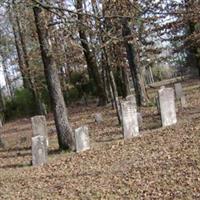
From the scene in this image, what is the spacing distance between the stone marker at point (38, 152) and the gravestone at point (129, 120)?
275cm

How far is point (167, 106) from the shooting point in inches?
641

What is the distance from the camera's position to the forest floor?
946 centimetres

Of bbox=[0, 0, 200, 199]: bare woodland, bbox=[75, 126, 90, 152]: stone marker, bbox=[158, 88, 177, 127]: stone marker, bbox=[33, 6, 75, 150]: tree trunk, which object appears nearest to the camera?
bbox=[0, 0, 200, 199]: bare woodland

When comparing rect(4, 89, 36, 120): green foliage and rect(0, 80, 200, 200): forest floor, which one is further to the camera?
rect(4, 89, 36, 120): green foliage

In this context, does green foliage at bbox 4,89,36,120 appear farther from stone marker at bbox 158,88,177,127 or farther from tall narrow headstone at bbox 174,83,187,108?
stone marker at bbox 158,88,177,127

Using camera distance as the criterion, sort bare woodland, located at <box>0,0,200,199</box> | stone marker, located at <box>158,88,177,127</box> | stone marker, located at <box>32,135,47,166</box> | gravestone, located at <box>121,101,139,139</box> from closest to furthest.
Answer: bare woodland, located at <box>0,0,200,199</box>
stone marker, located at <box>32,135,47,166</box>
gravestone, located at <box>121,101,139,139</box>
stone marker, located at <box>158,88,177,127</box>

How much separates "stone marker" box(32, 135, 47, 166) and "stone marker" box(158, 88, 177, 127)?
4.20m

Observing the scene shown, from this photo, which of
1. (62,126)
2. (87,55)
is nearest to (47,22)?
(62,126)

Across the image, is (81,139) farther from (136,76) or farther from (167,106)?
(136,76)

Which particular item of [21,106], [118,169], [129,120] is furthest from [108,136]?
[21,106]

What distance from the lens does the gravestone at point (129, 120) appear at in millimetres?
15547

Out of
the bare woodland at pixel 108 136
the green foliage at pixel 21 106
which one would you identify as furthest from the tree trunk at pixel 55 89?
the green foliage at pixel 21 106

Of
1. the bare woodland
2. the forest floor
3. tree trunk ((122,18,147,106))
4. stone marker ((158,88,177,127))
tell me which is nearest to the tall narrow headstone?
the bare woodland

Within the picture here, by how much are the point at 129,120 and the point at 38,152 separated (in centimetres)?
318
